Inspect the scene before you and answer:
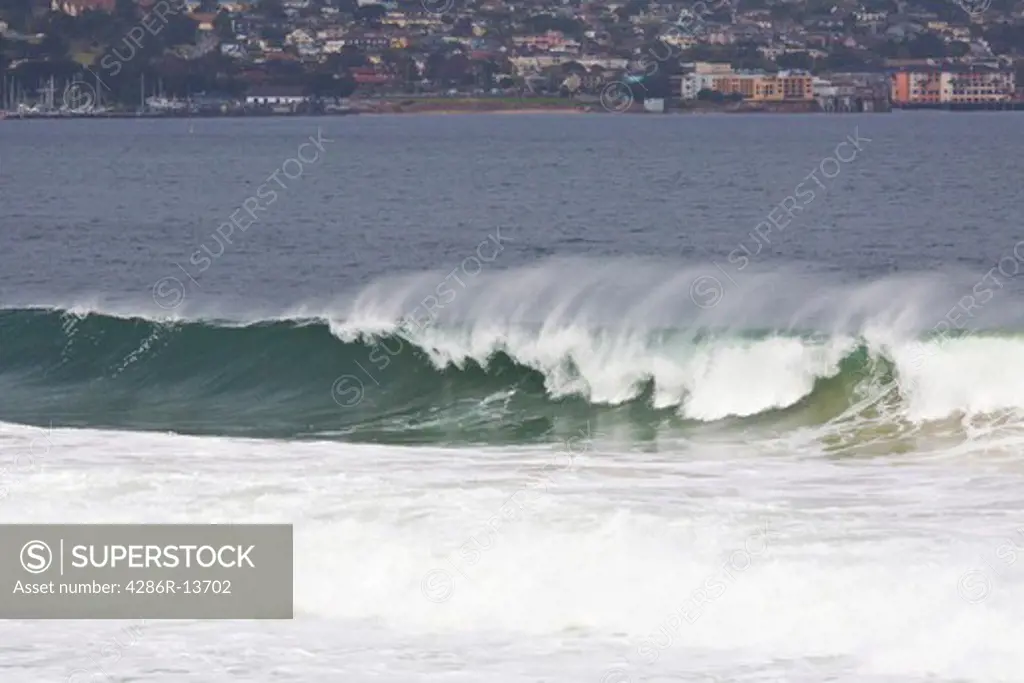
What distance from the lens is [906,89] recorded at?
532ft

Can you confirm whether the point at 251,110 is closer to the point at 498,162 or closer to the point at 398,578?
the point at 498,162

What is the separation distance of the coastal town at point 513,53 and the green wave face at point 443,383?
120343 mm

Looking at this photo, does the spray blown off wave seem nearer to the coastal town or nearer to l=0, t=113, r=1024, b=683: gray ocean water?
l=0, t=113, r=1024, b=683: gray ocean water

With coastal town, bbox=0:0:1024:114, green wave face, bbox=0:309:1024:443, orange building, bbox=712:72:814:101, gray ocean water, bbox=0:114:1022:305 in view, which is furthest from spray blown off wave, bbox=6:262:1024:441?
orange building, bbox=712:72:814:101

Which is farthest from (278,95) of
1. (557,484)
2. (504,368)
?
(557,484)

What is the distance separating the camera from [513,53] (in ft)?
494

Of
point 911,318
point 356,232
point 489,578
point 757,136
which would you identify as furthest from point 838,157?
point 489,578

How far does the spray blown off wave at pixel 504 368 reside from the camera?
21188mm

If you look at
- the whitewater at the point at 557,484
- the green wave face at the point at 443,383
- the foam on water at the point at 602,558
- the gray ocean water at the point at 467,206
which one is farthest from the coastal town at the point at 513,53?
the foam on water at the point at 602,558

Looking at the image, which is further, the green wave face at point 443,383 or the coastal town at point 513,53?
the coastal town at point 513,53

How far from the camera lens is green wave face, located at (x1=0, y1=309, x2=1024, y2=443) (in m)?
21.3

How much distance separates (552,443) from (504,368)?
464 cm

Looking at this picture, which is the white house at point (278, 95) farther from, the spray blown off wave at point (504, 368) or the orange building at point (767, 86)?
the spray blown off wave at point (504, 368)

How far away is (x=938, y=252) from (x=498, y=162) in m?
52.4
